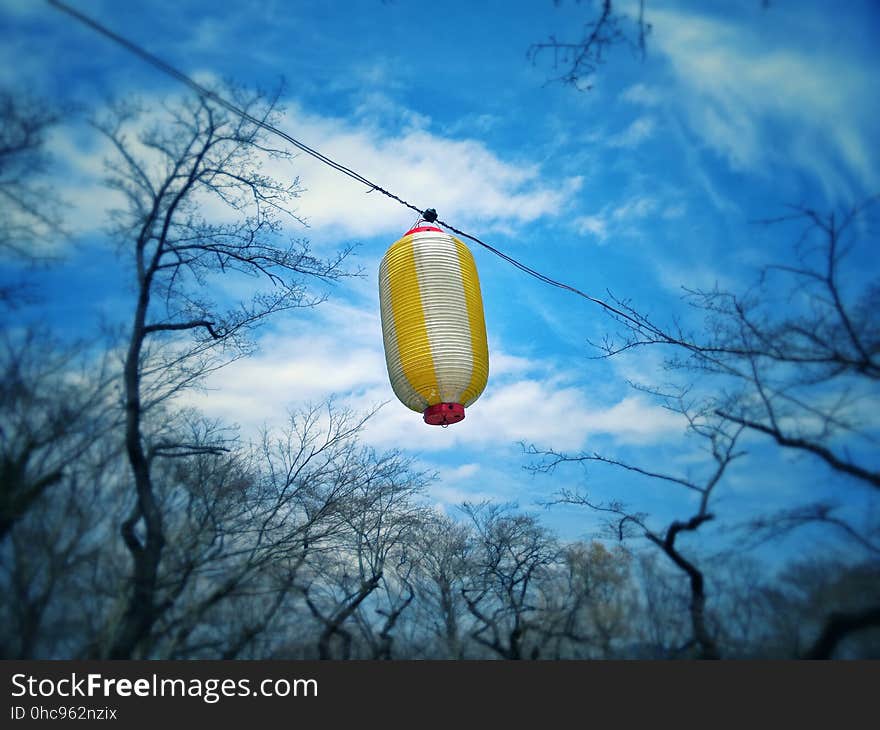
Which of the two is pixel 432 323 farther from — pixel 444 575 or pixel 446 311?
pixel 444 575

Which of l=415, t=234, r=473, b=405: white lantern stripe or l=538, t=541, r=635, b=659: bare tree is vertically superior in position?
l=415, t=234, r=473, b=405: white lantern stripe

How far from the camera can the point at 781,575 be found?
8.58ft

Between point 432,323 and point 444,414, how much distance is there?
46cm

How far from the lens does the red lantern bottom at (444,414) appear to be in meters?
2.95

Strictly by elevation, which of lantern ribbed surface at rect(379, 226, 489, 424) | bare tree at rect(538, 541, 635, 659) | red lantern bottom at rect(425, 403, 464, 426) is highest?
lantern ribbed surface at rect(379, 226, 489, 424)

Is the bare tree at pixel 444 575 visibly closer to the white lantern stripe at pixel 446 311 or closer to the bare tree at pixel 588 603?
the bare tree at pixel 588 603

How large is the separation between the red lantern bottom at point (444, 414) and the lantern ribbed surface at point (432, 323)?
12 mm

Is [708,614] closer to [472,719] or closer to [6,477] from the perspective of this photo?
[472,719]

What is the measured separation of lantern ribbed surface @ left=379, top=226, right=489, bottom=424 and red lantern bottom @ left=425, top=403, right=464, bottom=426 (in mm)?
12

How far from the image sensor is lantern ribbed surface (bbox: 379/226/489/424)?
9.61 feet

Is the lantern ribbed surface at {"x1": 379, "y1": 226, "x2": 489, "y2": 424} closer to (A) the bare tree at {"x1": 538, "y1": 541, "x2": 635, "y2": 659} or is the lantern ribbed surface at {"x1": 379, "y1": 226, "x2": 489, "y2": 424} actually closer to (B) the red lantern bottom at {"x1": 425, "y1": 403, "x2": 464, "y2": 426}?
(B) the red lantern bottom at {"x1": 425, "y1": 403, "x2": 464, "y2": 426}

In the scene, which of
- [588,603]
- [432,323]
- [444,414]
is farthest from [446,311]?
[588,603]

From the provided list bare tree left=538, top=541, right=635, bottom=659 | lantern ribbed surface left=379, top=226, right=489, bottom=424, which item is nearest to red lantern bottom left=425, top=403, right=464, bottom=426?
lantern ribbed surface left=379, top=226, right=489, bottom=424

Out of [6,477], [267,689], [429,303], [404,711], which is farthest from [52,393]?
[404,711]
